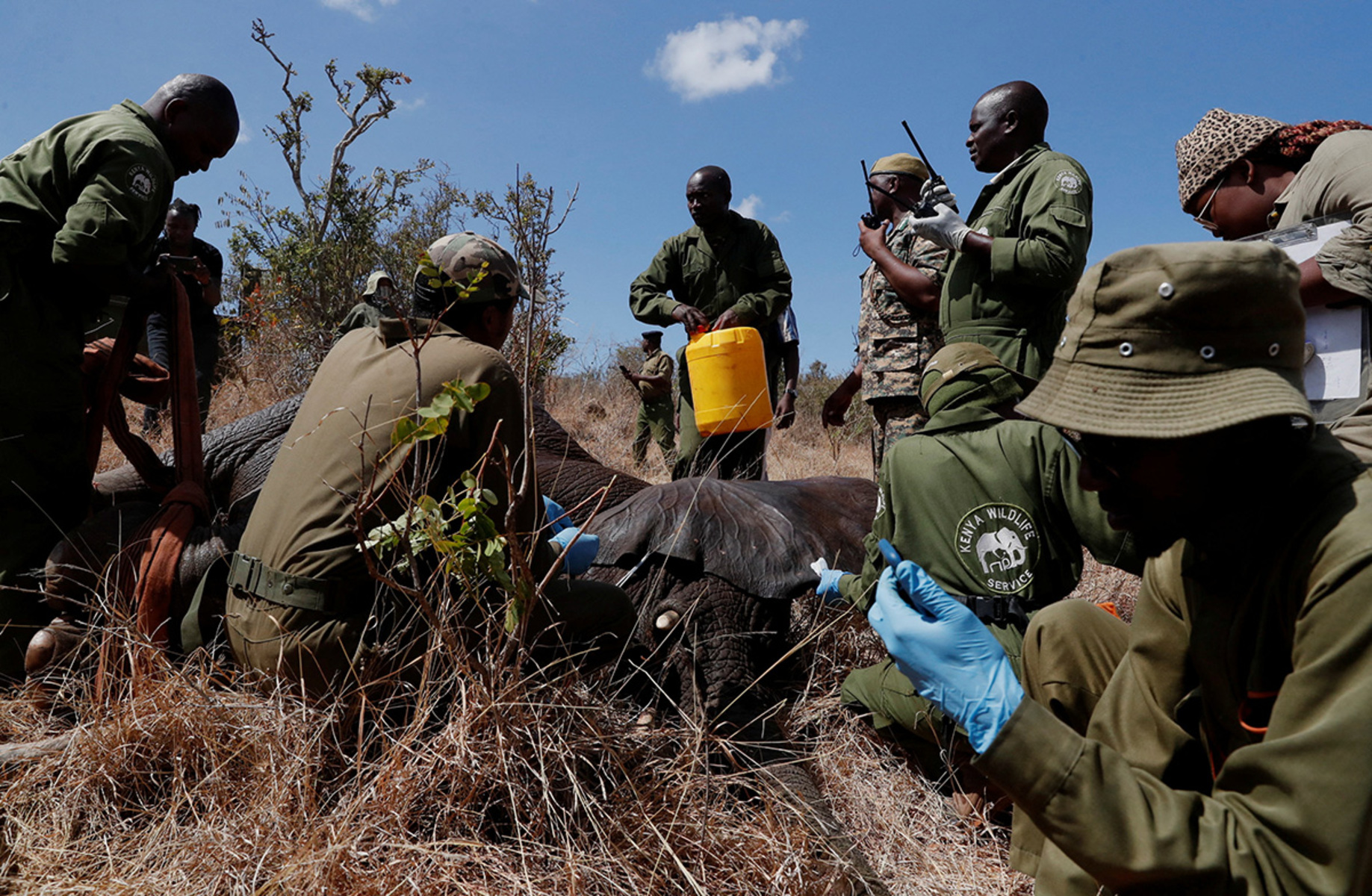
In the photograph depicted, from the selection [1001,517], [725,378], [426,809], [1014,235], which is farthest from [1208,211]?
[426,809]

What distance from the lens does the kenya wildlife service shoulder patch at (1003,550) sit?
2.31 meters

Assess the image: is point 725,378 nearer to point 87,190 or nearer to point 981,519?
point 981,519

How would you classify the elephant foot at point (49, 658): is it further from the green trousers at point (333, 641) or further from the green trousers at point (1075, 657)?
the green trousers at point (1075, 657)

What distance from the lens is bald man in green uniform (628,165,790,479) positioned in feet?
16.6

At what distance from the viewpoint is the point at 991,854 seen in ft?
6.90

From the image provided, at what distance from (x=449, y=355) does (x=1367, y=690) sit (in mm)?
1882

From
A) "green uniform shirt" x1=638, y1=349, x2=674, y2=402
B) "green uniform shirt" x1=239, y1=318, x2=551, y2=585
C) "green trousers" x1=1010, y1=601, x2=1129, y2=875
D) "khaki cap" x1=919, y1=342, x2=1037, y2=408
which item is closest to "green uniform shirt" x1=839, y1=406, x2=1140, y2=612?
"khaki cap" x1=919, y1=342, x2=1037, y2=408

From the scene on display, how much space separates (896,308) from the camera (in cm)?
414

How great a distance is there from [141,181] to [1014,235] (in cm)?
289

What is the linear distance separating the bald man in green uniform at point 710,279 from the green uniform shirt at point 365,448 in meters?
2.71

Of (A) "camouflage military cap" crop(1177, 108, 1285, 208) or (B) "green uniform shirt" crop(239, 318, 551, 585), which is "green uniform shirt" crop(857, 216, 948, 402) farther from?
(B) "green uniform shirt" crop(239, 318, 551, 585)

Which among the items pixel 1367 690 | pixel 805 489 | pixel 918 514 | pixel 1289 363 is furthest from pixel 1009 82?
pixel 1367 690

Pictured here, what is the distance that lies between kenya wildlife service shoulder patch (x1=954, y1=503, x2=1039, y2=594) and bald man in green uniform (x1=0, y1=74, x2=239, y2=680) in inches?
100

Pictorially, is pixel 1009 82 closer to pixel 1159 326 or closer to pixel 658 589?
pixel 658 589
